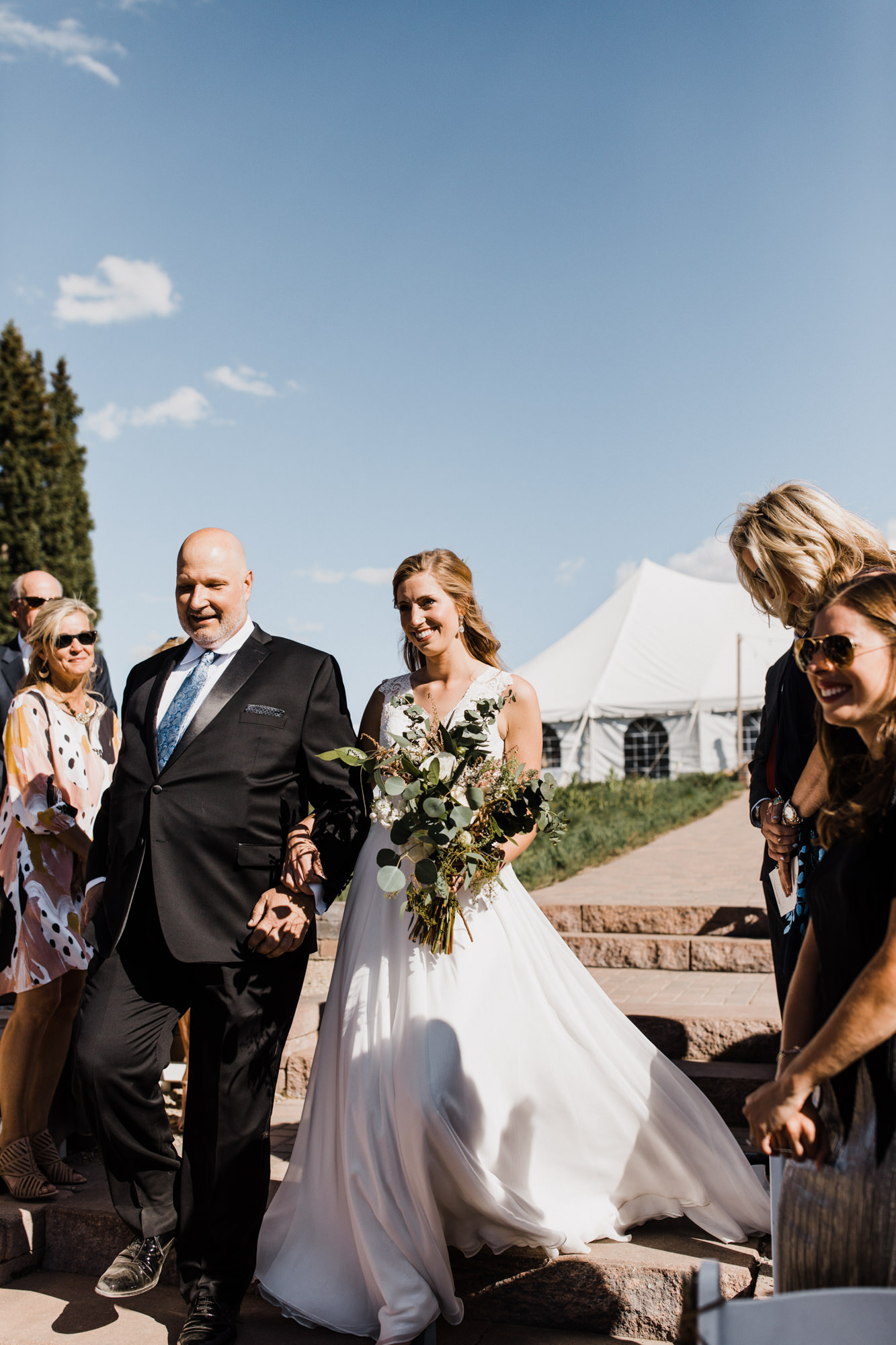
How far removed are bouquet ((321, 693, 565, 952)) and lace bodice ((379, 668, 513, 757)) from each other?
0.92ft

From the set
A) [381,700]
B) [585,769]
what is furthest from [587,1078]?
[585,769]

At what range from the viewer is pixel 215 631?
11.3ft

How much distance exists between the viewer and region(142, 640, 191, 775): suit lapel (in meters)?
3.34

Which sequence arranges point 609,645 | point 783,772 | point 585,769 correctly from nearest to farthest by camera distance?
1. point 783,772
2. point 585,769
3. point 609,645

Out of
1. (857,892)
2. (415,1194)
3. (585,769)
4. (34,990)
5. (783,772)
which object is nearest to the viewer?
(857,892)

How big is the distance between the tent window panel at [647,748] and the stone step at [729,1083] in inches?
977

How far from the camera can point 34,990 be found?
150 inches

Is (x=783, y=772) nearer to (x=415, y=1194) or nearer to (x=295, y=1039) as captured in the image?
(x=415, y=1194)

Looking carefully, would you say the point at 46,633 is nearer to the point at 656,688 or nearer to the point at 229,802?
the point at 229,802

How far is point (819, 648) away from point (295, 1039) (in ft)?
12.6

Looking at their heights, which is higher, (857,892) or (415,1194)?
(857,892)

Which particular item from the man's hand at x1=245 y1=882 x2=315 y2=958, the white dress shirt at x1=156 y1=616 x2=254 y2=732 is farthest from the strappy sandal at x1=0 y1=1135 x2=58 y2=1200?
the white dress shirt at x1=156 y1=616 x2=254 y2=732

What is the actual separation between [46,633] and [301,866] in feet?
5.36

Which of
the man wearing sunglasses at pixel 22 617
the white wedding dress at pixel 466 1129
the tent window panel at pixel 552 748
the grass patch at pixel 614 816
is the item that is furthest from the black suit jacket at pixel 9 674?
the tent window panel at pixel 552 748
